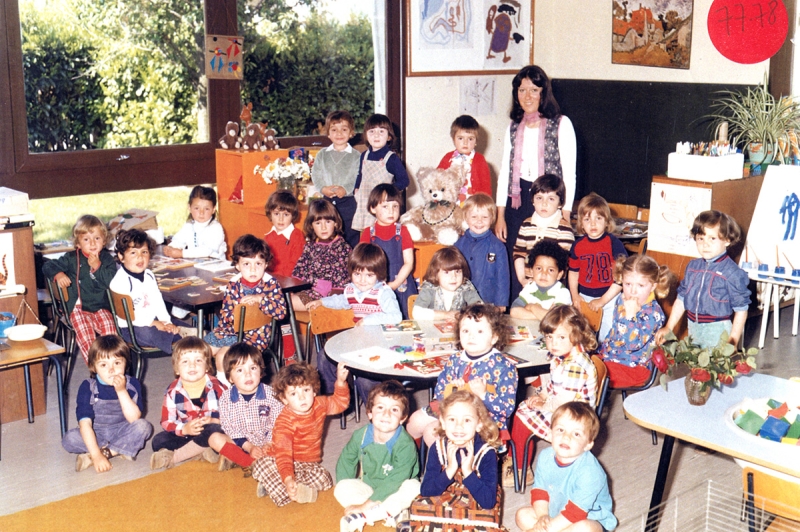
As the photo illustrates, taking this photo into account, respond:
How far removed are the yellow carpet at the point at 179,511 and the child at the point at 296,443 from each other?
7 cm

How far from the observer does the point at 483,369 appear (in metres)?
4.15

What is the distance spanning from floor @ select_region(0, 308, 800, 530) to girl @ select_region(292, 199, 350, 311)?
96 centimetres

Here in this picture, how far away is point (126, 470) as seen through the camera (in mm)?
4797

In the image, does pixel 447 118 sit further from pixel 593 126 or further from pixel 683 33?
pixel 683 33

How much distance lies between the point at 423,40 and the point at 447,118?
2.44ft

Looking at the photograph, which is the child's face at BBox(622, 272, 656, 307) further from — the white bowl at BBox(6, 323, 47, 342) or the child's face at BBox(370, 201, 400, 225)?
the white bowl at BBox(6, 323, 47, 342)

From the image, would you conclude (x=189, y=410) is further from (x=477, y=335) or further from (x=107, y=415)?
(x=477, y=335)

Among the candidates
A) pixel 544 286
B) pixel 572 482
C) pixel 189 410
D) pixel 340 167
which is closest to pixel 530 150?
pixel 340 167

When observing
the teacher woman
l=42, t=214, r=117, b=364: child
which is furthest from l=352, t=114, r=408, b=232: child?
l=42, t=214, r=117, b=364: child

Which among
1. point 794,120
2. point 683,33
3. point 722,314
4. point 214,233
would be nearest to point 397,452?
point 722,314

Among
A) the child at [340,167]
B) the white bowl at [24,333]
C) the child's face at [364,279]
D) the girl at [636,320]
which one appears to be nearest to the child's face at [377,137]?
the child at [340,167]

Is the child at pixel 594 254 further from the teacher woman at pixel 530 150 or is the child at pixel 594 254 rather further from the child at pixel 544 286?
the teacher woman at pixel 530 150

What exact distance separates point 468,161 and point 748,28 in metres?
2.41

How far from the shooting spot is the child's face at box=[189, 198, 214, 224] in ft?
21.7
